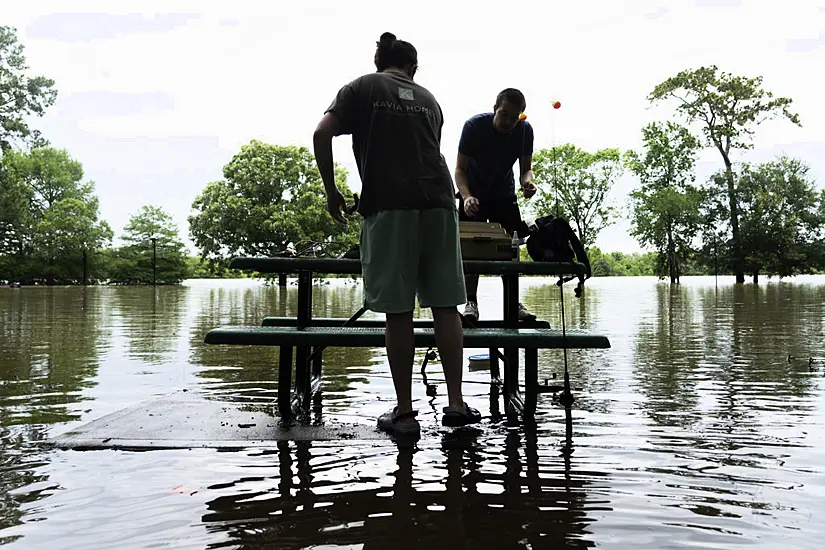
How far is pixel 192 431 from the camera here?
172 inches

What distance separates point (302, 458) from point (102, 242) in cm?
7364

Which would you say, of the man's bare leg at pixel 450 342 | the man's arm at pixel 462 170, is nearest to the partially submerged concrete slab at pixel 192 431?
the man's bare leg at pixel 450 342

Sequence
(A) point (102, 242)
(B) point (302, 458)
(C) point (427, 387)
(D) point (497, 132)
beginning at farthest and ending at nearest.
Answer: (A) point (102, 242)
(C) point (427, 387)
(D) point (497, 132)
(B) point (302, 458)

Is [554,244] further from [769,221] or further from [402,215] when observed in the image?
[769,221]

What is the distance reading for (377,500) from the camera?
302 cm

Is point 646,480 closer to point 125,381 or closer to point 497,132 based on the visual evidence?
point 497,132

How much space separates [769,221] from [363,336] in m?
65.1

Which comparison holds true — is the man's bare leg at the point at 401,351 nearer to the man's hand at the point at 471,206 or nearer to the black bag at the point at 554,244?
the black bag at the point at 554,244

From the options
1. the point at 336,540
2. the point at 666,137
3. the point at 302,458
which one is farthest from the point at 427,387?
the point at 666,137

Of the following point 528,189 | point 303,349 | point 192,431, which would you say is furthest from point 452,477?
point 528,189

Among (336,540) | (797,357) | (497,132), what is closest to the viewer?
(336,540)

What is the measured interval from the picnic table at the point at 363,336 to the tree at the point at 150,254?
6393 centimetres

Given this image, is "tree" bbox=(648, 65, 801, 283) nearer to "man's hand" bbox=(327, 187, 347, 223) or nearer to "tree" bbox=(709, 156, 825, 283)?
"tree" bbox=(709, 156, 825, 283)

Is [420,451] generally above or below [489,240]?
below
